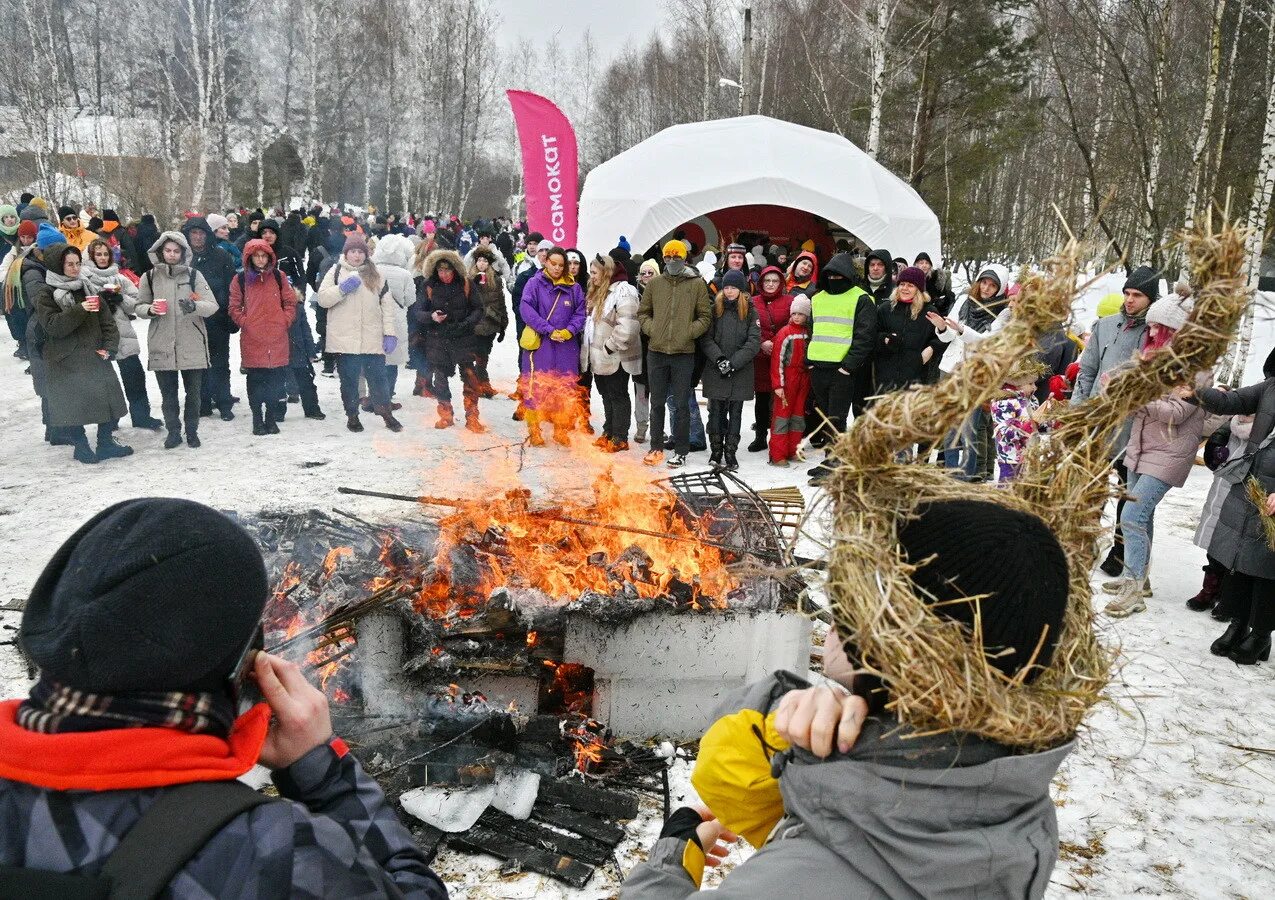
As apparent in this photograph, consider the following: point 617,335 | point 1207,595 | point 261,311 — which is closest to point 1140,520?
point 1207,595

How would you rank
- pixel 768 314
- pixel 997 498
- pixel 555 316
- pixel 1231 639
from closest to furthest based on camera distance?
pixel 997 498 → pixel 1231 639 → pixel 555 316 → pixel 768 314

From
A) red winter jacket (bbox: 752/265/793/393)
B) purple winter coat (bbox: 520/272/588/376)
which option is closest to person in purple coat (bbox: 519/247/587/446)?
purple winter coat (bbox: 520/272/588/376)

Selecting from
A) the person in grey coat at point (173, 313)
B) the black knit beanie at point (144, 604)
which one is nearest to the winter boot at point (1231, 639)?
the black knit beanie at point (144, 604)

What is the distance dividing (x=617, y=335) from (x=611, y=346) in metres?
0.14

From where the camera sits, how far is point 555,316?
9188mm

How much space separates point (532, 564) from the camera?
14.6 feet

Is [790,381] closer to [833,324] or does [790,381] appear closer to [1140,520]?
[833,324]

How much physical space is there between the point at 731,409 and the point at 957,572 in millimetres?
7551

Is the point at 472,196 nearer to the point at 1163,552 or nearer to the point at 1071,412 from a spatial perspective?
the point at 1163,552

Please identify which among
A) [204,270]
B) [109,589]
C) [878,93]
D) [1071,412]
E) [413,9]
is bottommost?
[109,589]

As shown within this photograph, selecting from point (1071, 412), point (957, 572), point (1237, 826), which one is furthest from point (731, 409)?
point (957, 572)

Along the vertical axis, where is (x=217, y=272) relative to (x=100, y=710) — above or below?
above

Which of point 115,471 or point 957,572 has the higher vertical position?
point 957,572

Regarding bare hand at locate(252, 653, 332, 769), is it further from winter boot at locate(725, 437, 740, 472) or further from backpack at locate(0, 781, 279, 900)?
winter boot at locate(725, 437, 740, 472)
